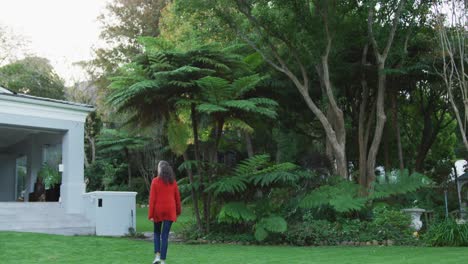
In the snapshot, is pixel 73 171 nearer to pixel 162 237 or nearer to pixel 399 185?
pixel 162 237

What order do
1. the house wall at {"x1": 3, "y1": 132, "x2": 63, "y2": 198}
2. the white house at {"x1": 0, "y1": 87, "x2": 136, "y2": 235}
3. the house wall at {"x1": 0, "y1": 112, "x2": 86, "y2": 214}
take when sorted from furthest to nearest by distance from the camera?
the house wall at {"x1": 3, "y1": 132, "x2": 63, "y2": 198}
the house wall at {"x1": 0, "y1": 112, "x2": 86, "y2": 214}
the white house at {"x1": 0, "y1": 87, "x2": 136, "y2": 235}

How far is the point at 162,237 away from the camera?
7449 mm

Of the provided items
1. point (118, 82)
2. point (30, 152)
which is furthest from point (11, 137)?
point (118, 82)

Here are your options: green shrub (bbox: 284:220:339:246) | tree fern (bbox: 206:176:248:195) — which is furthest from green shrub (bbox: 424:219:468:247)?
tree fern (bbox: 206:176:248:195)

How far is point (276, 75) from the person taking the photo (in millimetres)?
16516

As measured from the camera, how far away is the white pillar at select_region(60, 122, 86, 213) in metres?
14.9

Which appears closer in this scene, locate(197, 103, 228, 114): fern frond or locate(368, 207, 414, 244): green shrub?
locate(368, 207, 414, 244): green shrub

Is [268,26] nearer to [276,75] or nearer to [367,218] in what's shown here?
[276,75]

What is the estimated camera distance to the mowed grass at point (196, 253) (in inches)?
322

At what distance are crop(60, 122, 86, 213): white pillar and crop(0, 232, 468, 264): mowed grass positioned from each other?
153 inches

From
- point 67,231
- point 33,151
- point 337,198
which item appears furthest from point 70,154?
point 337,198

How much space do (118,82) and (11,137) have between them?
8424 mm

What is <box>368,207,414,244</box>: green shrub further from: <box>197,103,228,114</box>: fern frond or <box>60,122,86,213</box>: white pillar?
<box>60,122,86,213</box>: white pillar

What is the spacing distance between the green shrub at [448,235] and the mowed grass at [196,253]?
655 millimetres
